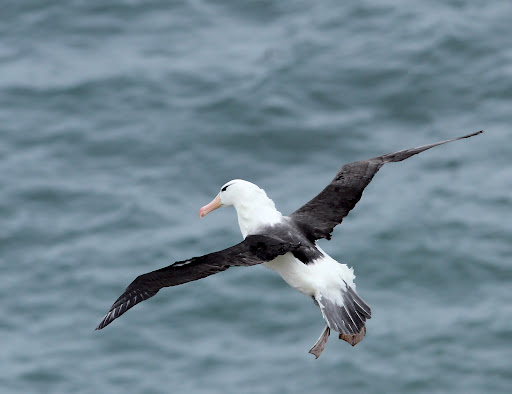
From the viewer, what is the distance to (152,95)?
23578 mm

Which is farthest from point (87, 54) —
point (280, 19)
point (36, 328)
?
point (36, 328)

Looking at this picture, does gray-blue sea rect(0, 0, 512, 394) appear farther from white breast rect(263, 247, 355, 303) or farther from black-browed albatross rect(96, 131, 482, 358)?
white breast rect(263, 247, 355, 303)

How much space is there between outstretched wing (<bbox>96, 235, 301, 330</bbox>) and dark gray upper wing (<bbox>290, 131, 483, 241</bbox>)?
667 millimetres

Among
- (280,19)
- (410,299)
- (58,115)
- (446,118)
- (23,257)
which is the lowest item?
(410,299)

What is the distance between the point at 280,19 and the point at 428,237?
20.2 ft

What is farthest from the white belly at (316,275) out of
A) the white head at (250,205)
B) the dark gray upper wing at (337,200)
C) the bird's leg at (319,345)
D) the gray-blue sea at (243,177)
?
the gray-blue sea at (243,177)

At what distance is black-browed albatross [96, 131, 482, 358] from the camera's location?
10320mm

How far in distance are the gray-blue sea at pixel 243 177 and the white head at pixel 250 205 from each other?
8.30 meters

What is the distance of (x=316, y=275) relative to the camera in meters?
10.8

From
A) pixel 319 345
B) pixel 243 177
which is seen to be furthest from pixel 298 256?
pixel 243 177

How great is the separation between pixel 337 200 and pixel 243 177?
10042 millimetres

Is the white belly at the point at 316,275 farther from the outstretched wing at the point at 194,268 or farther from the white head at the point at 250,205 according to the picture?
the white head at the point at 250,205

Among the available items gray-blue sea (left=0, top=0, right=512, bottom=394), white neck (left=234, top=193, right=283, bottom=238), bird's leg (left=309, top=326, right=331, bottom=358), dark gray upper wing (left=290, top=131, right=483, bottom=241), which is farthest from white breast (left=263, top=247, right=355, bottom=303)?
gray-blue sea (left=0, top=0, right=512, bottom=394)

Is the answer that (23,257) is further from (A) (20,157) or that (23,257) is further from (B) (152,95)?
(B) (152,95)
